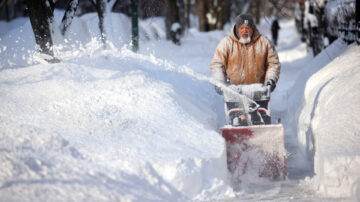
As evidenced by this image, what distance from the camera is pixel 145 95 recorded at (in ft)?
22.4

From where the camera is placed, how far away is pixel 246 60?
6.58 metres

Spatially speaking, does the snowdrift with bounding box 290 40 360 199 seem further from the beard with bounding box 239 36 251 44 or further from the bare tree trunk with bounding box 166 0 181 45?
the bare tree trunk with bounding box 166 0 181 45

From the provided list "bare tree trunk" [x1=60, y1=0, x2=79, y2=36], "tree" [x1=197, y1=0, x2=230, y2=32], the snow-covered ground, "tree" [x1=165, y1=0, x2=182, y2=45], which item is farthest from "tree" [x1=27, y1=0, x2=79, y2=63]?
"tree" [x1=197, y1=0, x2=230, y2=32]

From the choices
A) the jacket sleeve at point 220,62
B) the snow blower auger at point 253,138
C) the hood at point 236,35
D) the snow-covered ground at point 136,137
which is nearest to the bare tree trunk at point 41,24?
the snow-covered ground at point 136,137

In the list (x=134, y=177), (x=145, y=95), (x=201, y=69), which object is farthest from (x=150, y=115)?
(x=201, y=69)

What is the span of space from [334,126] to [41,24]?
551cm

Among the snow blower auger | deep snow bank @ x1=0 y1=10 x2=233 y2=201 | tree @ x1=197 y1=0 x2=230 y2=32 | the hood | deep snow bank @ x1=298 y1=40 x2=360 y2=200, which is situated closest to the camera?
deep snow bank @ x1=0 y1=10 x2=233 y2=201

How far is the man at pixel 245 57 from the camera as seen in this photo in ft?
21.1

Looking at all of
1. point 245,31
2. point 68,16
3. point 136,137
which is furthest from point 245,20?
point 68,16

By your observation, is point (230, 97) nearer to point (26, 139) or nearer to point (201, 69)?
point (26, 139)

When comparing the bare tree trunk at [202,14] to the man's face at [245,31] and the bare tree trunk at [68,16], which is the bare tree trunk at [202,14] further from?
the man's face at [245,31]

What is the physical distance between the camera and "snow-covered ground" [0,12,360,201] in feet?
15.3

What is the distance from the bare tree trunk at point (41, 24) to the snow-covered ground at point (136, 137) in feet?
1.04

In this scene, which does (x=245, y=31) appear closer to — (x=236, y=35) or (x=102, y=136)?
(x=236, y=35)
